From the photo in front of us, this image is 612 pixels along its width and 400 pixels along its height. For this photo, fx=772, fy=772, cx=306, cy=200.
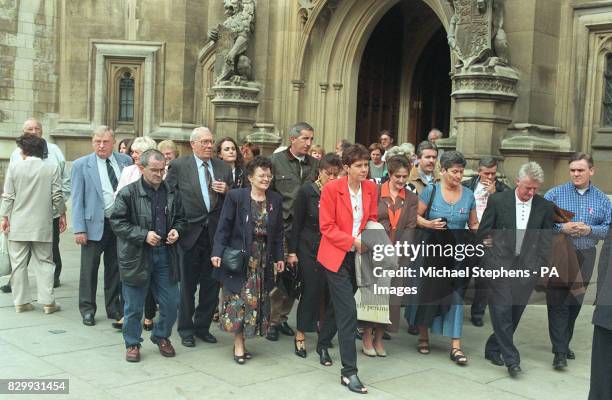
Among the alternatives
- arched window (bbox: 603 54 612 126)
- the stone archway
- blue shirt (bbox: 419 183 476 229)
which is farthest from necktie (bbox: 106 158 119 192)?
the stone archway

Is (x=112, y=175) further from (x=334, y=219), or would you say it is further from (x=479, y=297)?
(x=479, y=297)

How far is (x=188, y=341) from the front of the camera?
682 cm

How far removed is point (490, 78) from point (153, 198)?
589 cm

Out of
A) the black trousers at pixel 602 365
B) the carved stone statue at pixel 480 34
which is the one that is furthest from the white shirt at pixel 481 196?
the black trousers at pixel 602 365

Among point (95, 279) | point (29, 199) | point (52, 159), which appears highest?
point (52, 159)

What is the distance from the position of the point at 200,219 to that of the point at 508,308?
281cm

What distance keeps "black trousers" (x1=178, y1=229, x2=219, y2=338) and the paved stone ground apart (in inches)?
8.8

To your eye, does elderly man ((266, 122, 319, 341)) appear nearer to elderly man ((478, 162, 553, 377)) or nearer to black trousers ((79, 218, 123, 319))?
black trousers ((79, 218, 123, 319))

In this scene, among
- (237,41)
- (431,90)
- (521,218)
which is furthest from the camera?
(431,90)

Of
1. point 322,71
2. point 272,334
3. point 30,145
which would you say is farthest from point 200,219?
point 322,71

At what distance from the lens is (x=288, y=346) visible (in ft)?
22.8

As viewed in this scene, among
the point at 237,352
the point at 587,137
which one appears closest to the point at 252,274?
the point at 237,352

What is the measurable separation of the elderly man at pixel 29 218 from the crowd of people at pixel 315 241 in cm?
76

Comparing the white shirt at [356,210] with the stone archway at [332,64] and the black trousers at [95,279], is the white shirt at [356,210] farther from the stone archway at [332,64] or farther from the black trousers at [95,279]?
the stone archway at [332,64]
